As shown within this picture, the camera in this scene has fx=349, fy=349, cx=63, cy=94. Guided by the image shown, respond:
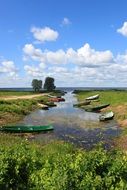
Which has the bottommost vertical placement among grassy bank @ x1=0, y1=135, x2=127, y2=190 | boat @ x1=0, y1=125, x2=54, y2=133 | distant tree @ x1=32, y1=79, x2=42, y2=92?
boat @ x1=0, y1=125, x2=54, y2=133

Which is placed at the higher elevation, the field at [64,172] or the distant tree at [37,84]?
the distant tree at [37,84]

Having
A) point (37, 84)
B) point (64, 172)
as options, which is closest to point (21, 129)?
point (64, 172)

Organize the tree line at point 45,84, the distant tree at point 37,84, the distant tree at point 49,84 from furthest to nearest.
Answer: the distant tree at point 37,84 → the tree line at point 45,84 → the distant tree at point 49,84

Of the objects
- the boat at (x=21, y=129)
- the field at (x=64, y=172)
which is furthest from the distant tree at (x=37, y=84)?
the field at (x=64, y=172)

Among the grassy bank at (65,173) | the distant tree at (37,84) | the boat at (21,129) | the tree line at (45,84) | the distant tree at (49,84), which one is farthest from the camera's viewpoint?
the distant tree at (37,84)

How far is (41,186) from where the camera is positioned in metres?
13.5


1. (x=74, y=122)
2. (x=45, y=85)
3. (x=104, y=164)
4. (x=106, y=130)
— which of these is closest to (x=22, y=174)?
(x=104, y=164)

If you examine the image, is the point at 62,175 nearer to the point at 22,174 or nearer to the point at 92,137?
the point at 22,174

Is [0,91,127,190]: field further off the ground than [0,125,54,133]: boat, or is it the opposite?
[0,91,127,190]: field

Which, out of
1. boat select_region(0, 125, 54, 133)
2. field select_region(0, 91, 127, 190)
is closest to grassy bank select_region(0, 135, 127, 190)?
field select_region(0, 91, 127, 190)

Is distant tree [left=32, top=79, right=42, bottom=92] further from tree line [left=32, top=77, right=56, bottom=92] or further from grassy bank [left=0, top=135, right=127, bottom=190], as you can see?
grassy bank [left=0, top=135, right=127, bottom=190]

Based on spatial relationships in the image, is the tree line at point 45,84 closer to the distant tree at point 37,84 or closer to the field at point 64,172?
the distant tree at point 37,84

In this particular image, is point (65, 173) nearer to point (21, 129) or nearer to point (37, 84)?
point (21, 129)

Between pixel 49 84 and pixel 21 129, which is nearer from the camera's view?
pixel 21 129
